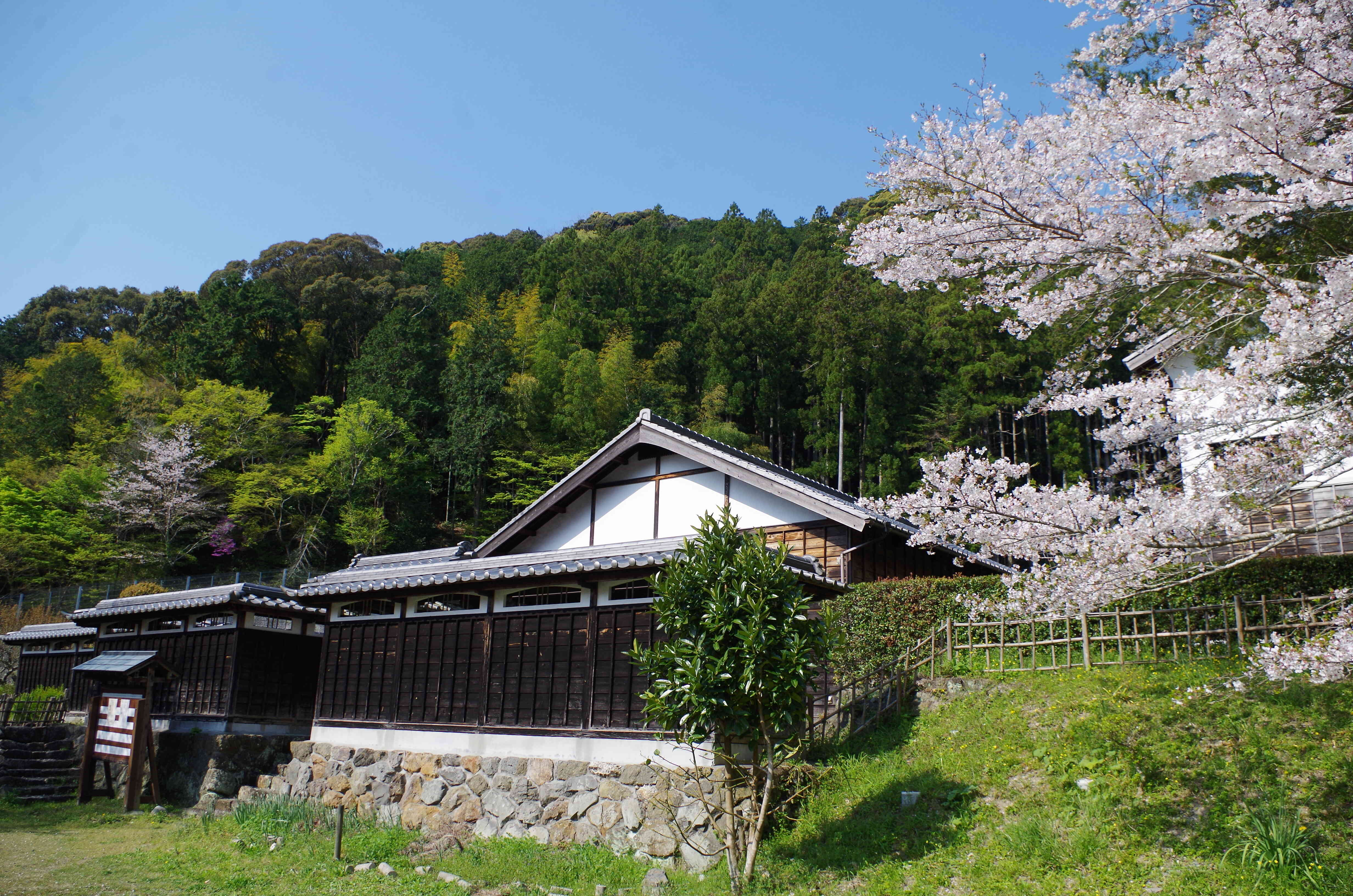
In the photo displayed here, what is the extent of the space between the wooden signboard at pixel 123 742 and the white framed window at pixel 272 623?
7.47 feet

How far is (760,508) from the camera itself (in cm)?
1716

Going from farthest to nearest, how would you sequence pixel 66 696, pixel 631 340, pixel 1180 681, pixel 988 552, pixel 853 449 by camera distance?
pixel 631 340, pixel 853 449, pixel 66 696, pixel 1180 681, pixel 988 552

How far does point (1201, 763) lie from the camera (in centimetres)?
831

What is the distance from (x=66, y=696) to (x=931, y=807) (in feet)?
66.6

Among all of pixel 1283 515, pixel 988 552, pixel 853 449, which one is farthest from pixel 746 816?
pixel 853 449

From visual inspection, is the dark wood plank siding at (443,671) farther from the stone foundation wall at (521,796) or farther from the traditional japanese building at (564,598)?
the stone foundation wall at (521,796)

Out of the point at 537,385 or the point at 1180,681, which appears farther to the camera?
the point at 537,385

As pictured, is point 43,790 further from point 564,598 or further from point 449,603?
point 564,598

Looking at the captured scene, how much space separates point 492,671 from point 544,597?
4.56 feet

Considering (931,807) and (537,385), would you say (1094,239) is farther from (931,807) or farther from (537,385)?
(537,385)

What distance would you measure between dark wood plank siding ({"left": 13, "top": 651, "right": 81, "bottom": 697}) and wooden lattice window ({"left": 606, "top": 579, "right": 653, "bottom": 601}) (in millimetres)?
16552

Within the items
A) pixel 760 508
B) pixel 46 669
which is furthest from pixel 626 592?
pixel 46 669

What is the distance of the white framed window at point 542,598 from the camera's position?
1257 centimetres

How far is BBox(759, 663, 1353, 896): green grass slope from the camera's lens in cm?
725
